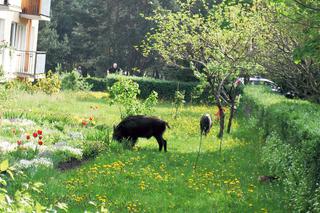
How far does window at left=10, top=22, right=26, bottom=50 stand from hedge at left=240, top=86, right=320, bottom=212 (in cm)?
1948

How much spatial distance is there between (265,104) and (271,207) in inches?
393

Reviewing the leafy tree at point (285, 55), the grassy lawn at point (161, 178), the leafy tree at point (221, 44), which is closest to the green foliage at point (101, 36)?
the leafy tree at point (221, 44)

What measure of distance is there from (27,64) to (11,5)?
4.16m

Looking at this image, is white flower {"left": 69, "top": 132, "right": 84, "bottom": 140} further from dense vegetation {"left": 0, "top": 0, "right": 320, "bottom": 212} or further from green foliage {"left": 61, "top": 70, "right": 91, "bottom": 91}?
green foliage {"left": 61, "top": 70, "right": 91, "bottom": 91}

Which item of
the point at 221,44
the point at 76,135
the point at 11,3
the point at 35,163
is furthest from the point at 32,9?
the point at 35,163

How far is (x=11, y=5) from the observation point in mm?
31234

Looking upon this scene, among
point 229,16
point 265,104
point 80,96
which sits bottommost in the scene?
point 80,96

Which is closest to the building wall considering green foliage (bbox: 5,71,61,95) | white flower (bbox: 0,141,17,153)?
green foliage (bbox: 5,71,61,95)

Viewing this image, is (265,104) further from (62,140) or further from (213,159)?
(62,140)

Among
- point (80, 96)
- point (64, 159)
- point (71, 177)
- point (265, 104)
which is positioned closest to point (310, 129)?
point (71, 177)

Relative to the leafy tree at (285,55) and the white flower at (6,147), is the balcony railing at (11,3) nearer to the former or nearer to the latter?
the leafy tree at (285,55)

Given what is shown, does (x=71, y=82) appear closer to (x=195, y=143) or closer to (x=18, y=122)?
(x=18, y=122)

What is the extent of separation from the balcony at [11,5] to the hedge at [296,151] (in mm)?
16615

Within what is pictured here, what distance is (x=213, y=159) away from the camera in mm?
15625
